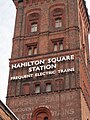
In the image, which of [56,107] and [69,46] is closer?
[56,107]

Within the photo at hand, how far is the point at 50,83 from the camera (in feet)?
121

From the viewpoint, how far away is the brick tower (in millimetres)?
35312

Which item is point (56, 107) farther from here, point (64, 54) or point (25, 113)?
point (64, 54)

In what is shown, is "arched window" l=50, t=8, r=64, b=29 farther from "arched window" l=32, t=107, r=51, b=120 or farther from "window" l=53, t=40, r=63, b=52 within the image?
"arched window" l=32, t=107, r=51, b=120

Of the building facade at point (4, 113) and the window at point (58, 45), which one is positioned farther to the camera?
the window at point (58, 45)

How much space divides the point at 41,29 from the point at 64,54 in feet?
15.9

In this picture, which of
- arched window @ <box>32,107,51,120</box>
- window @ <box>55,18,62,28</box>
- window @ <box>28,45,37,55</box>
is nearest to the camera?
arched window @ <box>32,107,51,120</box>

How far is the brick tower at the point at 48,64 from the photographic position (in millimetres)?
35312

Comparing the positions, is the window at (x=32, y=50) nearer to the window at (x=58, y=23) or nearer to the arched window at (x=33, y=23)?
the arched window at (x=33, y=23)

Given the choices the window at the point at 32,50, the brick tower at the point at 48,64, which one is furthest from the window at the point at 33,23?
the window at the point at 32,50

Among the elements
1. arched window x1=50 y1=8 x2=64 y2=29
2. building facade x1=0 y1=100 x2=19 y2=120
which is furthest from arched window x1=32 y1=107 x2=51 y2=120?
arched window x1=50 y1=8 x2=64 y2=29

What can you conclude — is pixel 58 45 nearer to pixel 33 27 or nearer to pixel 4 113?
pixel 33 27

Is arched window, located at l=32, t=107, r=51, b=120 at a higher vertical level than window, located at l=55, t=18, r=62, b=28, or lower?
lower

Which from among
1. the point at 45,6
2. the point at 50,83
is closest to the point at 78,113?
the point at 50,83
